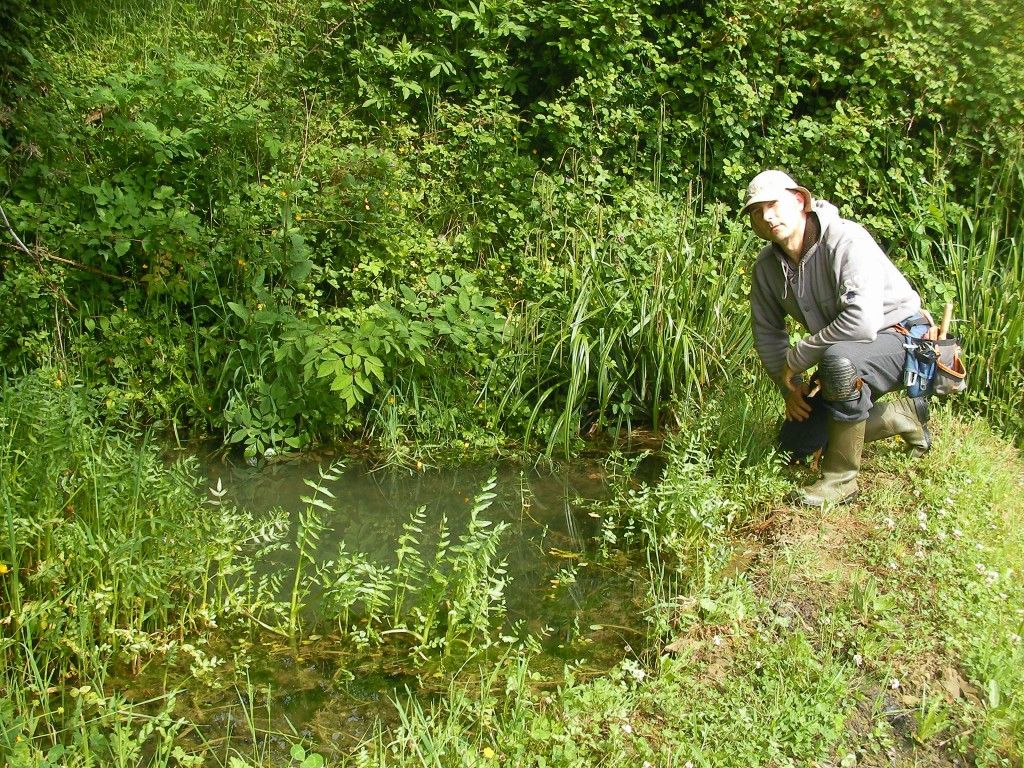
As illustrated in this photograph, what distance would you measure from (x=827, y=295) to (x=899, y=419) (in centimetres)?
87

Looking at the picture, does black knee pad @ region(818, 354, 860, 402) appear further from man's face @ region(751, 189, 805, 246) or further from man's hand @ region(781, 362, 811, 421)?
man's face @ region(751, 189, 805, 246)

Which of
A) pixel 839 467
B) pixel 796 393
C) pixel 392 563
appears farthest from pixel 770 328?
pixel 392 563

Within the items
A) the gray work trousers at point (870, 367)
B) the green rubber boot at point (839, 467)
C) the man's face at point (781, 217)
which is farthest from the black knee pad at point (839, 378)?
the man's face at point (781, 217)

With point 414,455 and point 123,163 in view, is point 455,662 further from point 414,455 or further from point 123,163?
point 123,163

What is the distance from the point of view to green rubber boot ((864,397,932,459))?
4695 millimetres

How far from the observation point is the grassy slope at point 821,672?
3016 mm

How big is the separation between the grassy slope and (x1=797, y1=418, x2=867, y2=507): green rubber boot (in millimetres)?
139

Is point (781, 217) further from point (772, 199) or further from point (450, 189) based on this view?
point (450, 189)

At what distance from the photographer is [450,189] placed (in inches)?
270

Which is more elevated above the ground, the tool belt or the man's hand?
the tool belt

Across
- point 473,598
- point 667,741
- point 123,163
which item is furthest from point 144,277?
point 667,741

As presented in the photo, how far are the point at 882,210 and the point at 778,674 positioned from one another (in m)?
4.58

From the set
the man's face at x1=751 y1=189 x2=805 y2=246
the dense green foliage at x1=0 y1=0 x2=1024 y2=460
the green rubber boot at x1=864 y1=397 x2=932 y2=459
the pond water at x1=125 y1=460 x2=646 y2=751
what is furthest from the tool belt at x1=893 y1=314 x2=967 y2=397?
the pond water at x1=125 y1=460 x2=646 y2=751

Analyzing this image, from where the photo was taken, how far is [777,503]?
4.53 meters
